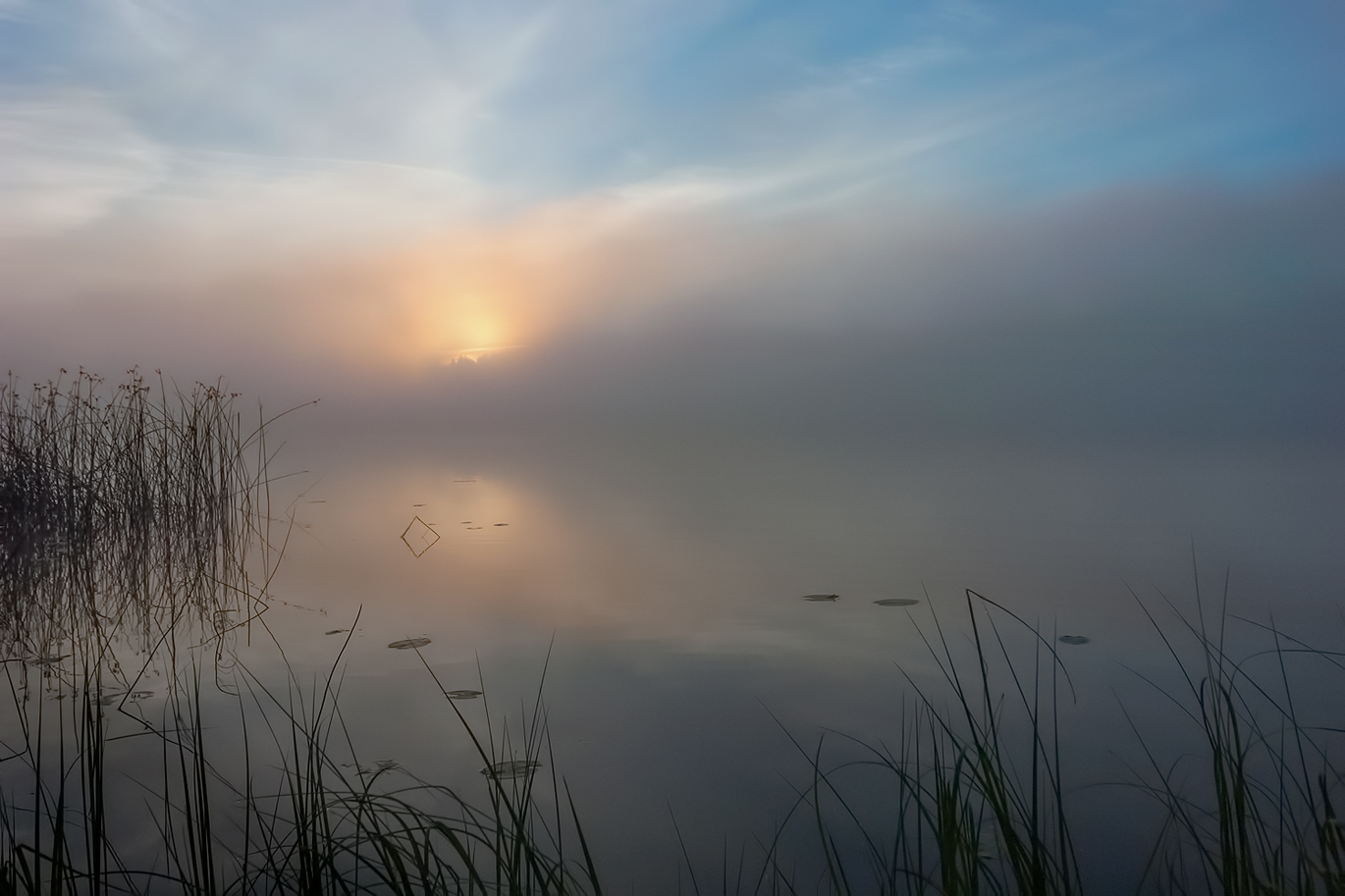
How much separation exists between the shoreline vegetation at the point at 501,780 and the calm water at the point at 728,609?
0.09 m

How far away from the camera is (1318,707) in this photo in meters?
2.53

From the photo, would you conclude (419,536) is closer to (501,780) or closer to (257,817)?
(501,780)

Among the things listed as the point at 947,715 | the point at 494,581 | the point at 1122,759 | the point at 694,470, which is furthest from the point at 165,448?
the point at 694,470

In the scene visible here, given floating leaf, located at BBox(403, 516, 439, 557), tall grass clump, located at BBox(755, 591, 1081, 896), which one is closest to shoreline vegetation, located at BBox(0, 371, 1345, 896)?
tall grass clump, located at BBox(755, 591, 1081, 896)

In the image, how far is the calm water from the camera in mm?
2141

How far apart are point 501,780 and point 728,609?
2068mm

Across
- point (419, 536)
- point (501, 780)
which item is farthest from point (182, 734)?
point (419, 536)

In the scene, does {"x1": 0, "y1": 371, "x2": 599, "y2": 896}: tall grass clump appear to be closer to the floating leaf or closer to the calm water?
the calm water

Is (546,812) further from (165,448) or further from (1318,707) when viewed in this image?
(165,448)

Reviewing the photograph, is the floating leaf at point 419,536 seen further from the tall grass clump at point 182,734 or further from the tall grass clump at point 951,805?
the tall grass clump at point 951,805

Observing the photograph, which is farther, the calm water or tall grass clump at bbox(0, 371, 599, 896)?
the calm water

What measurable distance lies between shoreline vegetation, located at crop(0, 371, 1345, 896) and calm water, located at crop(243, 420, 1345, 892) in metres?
0.09

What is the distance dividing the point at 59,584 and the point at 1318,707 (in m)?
5.10

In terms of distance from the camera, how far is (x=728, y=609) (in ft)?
12.9
